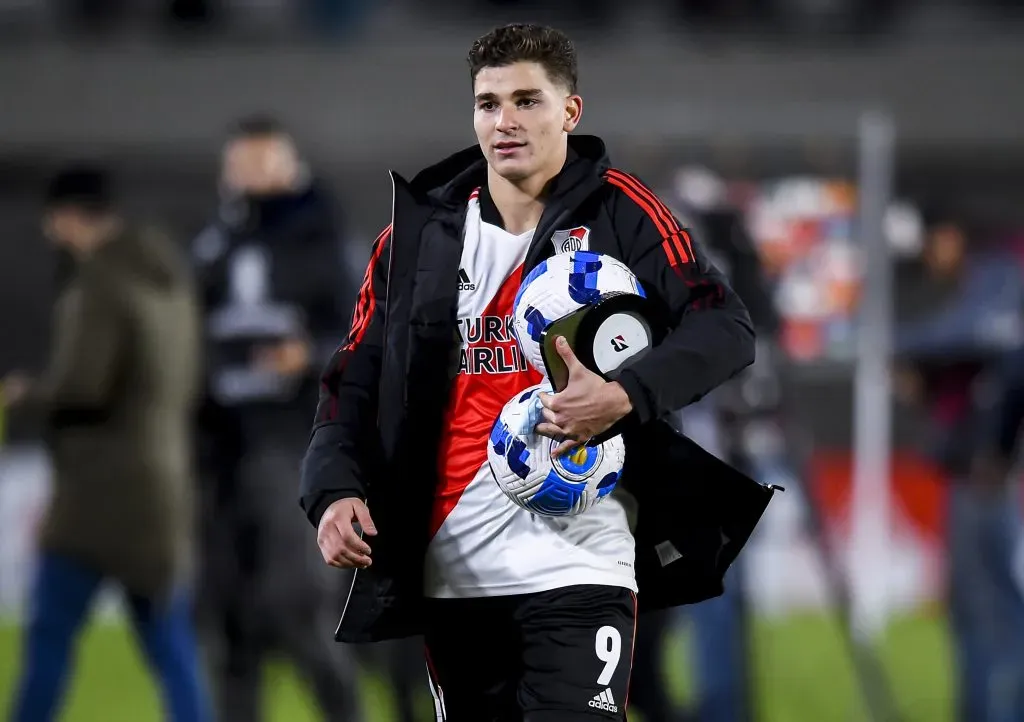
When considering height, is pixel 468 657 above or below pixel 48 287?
below

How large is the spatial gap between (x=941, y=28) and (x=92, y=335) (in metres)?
10.7

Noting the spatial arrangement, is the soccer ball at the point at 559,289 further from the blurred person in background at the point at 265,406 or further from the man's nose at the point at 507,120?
the blurred person in background at the point at 265,406

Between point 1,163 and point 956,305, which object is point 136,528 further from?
point 1,163

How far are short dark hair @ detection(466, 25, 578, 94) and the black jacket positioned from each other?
20 cm

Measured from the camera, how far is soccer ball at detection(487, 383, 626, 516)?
330 centimetres

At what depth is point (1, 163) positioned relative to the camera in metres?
12.5

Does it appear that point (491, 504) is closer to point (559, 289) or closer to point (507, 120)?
point (559, 289)

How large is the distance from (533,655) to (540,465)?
1.32 feet

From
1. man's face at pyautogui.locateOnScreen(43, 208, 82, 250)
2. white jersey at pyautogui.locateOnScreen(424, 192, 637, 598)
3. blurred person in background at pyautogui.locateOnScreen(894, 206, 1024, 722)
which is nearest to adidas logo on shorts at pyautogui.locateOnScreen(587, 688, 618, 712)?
white jersey at pyautogui.locateOnScreen(424, 192, 637, 598)

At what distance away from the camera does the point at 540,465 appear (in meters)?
3.30

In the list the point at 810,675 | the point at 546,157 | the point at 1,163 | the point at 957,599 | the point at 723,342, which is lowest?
the point at 810,675

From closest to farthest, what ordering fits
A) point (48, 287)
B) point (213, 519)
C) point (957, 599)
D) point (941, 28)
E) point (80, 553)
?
1. point (80, 553)
2. point (213, 519)
3. point (957, 599)
4. point (48, 287)
5. point (941, 28)

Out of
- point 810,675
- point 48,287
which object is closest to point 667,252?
point 810,675

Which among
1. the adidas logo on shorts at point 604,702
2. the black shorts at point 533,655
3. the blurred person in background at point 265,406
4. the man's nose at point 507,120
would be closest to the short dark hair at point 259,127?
the blurred person in background at point 265,406
